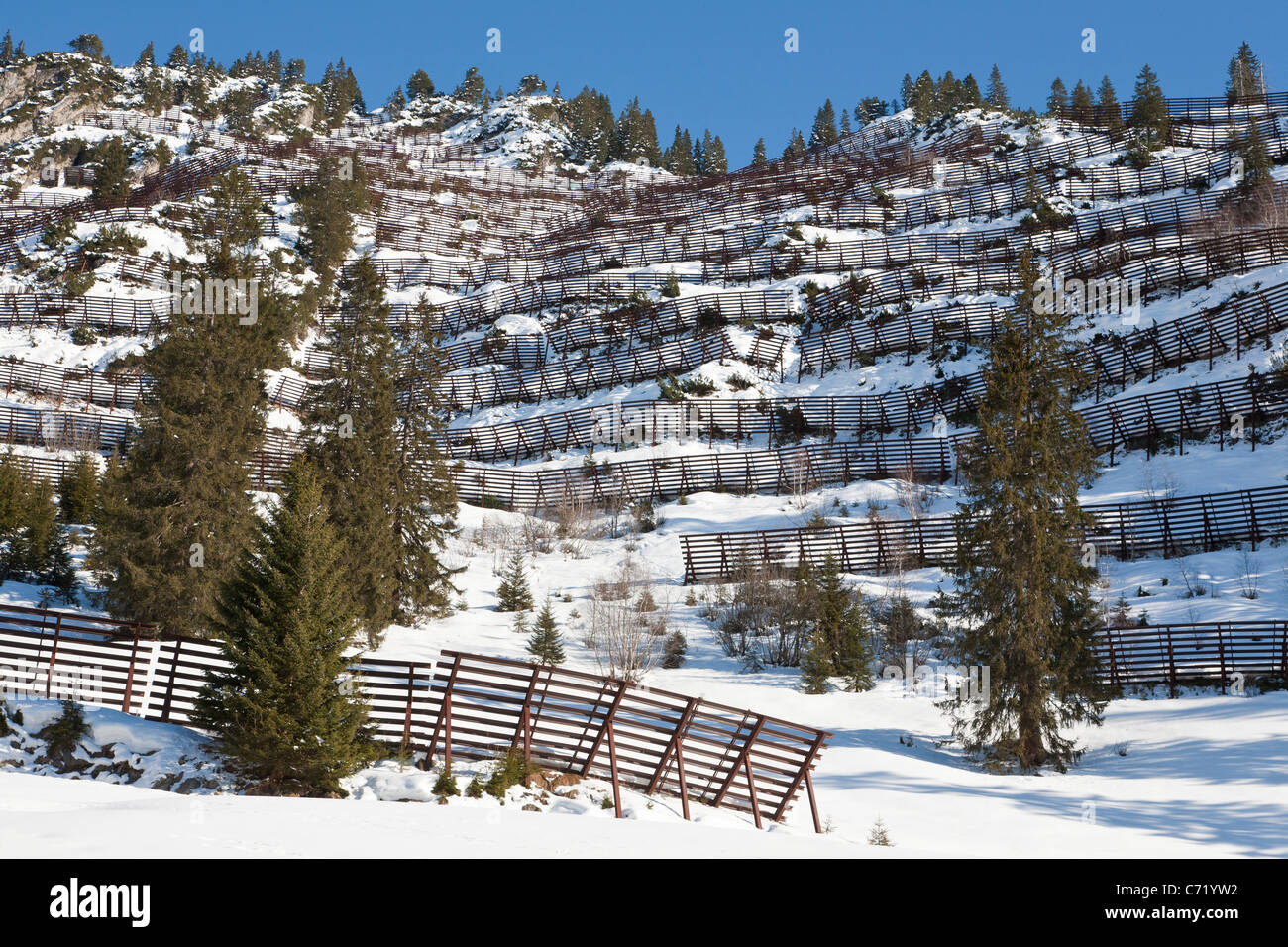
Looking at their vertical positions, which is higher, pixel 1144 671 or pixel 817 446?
pixel 817 446

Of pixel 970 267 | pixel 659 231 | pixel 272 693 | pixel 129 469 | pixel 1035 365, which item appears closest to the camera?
pixel 272 693

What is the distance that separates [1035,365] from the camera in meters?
20.8

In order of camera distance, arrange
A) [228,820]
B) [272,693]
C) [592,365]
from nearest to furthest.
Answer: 1. [228,820]
2. [272,693]
3. [592,365]

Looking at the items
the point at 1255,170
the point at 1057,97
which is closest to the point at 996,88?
the point at 1057,97

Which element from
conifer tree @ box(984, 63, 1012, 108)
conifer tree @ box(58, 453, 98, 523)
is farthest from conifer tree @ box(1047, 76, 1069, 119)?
conifer tree @ box(58, 453, 98, 523)

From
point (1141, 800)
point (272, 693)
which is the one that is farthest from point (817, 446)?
point (272, 693)

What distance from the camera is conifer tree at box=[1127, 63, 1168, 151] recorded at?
237ft

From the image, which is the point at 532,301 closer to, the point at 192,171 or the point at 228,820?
the point at 192,171

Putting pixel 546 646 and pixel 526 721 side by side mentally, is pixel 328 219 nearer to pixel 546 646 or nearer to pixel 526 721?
pixel 546 646

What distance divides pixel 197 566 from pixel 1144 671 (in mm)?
25271

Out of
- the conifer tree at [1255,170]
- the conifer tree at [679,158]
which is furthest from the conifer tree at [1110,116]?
the conifer tree at [679,158]

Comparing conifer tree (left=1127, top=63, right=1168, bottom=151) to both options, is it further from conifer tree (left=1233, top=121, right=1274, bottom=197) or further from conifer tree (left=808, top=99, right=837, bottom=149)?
conifer tree (left=808, top=99, right=837, bottom=149)

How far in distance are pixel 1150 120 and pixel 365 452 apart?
78211mm

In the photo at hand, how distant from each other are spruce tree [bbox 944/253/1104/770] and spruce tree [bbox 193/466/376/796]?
1398cm
